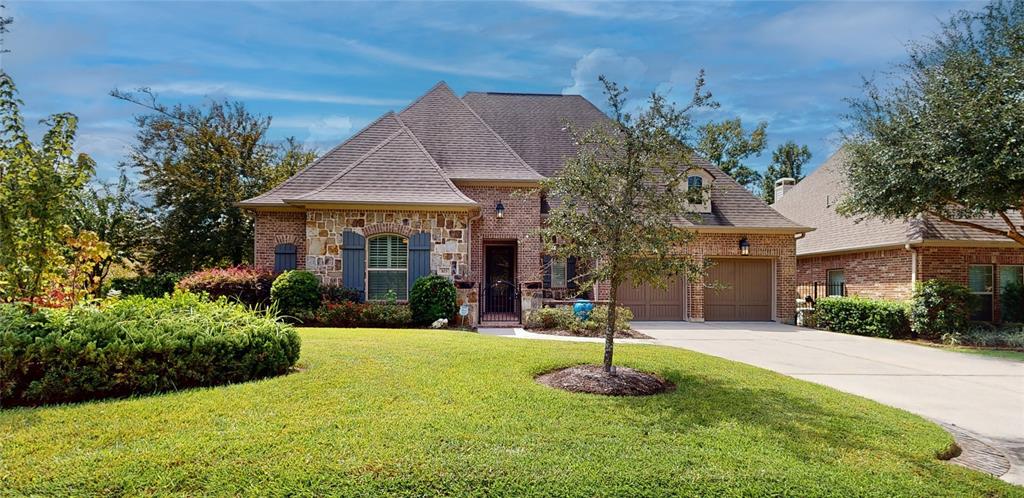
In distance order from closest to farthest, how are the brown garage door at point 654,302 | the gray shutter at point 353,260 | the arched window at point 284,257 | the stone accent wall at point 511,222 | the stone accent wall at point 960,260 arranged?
the gray shutter at point 353,260 < the stone accent wall at point 960,260 < the arched window at point 284,257 < the stone accent wall at point 511,222 < the brown garage door at point 654,302

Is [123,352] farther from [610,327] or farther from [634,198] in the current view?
[634,198]

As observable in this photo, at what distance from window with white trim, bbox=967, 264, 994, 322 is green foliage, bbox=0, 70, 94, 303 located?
1948 centimetres

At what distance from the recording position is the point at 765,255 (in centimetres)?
1641

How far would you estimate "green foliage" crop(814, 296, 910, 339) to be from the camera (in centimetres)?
1365

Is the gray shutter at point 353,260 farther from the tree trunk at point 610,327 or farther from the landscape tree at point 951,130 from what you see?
the landscape tree at point 951,130

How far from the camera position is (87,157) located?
603 cm

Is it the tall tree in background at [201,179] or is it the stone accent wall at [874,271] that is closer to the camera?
the stone accent wall at [874,271]

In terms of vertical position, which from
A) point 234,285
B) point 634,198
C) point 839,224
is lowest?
point 234,285

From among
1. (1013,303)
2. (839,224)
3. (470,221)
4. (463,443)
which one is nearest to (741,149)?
(839,224)

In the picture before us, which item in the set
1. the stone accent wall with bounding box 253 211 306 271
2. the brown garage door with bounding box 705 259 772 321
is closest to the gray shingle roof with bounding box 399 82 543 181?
the stone accent wall with bounding box 253 211 306 271

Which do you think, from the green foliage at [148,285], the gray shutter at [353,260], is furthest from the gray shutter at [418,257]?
the green foliage at [148,285]

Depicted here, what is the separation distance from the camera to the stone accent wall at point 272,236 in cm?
1422

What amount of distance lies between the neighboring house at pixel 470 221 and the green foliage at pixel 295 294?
0.88m

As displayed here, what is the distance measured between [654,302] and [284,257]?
10815 millimetres
